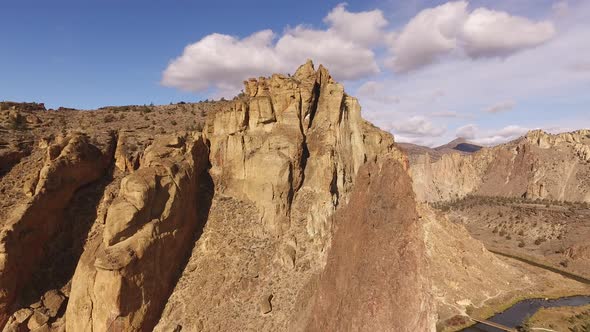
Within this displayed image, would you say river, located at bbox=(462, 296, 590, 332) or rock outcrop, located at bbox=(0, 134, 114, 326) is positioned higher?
rock outcrop, located at bbox=(0, 134, 114, 326)

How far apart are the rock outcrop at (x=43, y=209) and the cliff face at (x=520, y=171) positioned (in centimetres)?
12711

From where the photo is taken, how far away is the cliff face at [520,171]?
428ft

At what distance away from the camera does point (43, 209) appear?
18.9 m

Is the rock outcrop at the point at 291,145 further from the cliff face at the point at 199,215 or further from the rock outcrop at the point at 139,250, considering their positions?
the rock outcrop at the point at 139,250

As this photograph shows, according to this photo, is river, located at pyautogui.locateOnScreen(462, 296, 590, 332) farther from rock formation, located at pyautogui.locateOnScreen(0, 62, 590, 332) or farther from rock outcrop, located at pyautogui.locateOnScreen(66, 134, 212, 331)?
rock outcrop, located at pyautogui.locateOnScreen(66, 134, 212, 331)

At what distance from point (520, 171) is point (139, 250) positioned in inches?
6375

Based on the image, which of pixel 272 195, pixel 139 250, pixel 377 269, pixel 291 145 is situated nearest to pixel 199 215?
pixel 272 195

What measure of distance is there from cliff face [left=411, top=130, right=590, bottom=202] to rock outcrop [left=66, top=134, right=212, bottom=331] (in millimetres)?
125741

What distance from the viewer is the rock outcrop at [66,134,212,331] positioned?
1606 centimetres

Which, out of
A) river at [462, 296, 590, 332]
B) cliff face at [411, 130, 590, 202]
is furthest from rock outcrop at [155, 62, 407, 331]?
cliff face at [411, 130, 590, 202]

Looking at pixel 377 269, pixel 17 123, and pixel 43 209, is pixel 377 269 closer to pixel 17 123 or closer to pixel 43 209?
pixel 43 209

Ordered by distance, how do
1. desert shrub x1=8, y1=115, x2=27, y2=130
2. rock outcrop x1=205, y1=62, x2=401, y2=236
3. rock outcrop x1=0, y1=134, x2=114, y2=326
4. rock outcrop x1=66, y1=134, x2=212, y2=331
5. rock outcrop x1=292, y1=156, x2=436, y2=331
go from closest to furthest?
1. rock outcrop x1=66, y1=134, x2=212, y2=331
2. rock outcrop x1=0, y1=134, x2=114, y2=326
3. rock outcrop x1=292, y1=156, x2=436, y2=331
4. rock outcrop x1=205, y1=62, x2=401, y2=236
5. desert shrub x1=8, y1=115, x2=27, y2=130

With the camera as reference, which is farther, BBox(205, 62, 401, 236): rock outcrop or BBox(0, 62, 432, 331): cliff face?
BBox(205, 62, 401, 236): rock outcrop

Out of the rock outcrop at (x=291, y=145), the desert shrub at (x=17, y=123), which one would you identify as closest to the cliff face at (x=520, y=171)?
the rock outcrop at (x=291, y=145)
